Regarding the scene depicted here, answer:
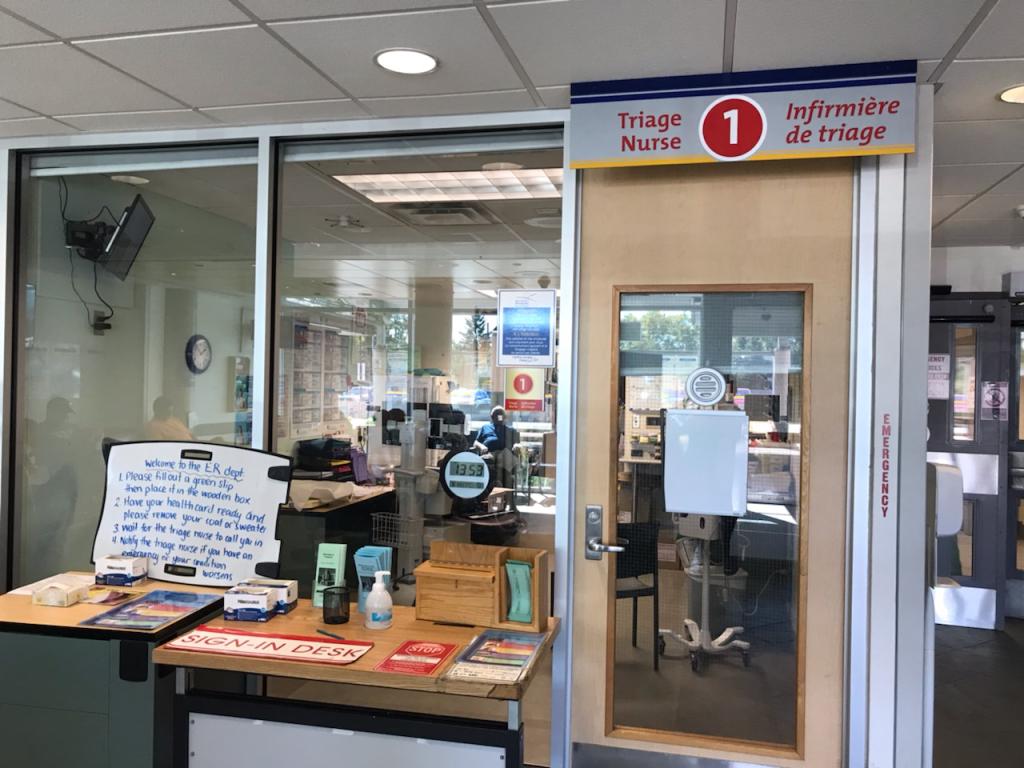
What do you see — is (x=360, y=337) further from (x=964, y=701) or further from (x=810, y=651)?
(x=964, y=701)

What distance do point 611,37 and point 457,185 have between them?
3.83 feet

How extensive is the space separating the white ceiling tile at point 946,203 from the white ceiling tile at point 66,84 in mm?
3979

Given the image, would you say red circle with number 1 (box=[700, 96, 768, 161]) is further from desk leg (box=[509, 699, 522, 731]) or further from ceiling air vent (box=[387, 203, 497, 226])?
desk leg (box=[509, 699, 522, 731])

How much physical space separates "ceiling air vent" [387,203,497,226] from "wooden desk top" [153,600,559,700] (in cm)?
178

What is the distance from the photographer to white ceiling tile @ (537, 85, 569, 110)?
102 inches

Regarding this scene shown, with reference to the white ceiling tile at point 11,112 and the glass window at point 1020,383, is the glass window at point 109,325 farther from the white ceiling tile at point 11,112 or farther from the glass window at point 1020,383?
the glass window at point 1020,383

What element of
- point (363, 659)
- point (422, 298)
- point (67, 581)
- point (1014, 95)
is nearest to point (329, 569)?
point (363, 659)

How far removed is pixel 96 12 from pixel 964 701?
Answer: 484 centimetres

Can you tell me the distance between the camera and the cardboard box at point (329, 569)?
8.08ft

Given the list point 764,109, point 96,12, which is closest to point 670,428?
point 764,109

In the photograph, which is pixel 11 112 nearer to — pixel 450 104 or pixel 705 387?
pixel 450 104

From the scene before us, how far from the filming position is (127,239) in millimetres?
3652

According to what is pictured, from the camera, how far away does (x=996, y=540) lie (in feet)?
15.5

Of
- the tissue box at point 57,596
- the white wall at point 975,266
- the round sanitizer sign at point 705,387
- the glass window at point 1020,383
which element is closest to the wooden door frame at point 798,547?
the round sanitizer sign at point 705,387
